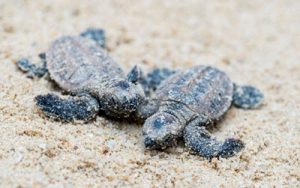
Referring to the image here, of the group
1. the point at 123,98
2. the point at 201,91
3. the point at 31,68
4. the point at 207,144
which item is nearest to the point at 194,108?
the point at 201,91

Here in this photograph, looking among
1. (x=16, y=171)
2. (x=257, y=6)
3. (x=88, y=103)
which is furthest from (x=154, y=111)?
(x=257, y=6)

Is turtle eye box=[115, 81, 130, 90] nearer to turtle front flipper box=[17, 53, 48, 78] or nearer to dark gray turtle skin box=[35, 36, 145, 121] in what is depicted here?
dark gray turtle skin box=[35, 36, 145, 121]

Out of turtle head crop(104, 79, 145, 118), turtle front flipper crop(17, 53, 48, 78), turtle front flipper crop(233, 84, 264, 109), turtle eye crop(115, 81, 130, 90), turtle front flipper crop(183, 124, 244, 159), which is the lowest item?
turtle front flipper crop(233, 84, 264, 109)

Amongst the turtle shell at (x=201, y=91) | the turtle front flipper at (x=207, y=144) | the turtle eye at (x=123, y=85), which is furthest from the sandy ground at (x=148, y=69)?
the turtle eye at (x=123, y=85)

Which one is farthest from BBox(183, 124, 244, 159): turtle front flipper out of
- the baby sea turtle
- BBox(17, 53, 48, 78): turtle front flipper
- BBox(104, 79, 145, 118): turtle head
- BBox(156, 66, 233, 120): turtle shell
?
BBox(17, 53, 48, 78): turtle front flipper

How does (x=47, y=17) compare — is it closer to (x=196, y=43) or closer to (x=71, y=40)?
(x=71, y=40)

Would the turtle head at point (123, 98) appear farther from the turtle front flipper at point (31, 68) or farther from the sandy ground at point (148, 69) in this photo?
the turtle front flipper at point (31, 68)
